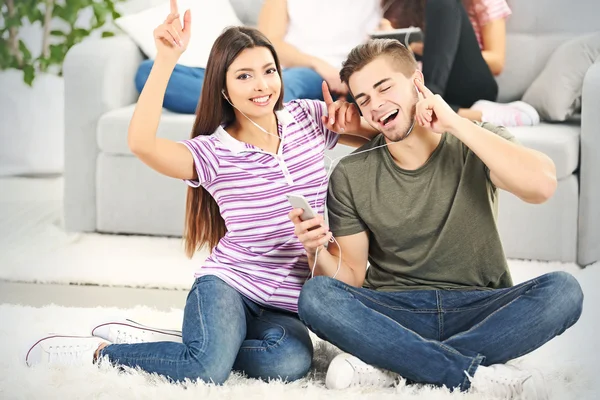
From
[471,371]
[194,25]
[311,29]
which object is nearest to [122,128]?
[194,25]

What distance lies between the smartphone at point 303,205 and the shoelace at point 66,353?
1.43 feet

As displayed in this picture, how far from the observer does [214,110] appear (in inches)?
59.2

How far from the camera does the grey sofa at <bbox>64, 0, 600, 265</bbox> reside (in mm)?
2227

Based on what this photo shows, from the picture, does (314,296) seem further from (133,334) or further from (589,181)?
(589,181)

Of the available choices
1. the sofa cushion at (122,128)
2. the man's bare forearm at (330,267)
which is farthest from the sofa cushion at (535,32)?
the man's bare forearm at (330,267)

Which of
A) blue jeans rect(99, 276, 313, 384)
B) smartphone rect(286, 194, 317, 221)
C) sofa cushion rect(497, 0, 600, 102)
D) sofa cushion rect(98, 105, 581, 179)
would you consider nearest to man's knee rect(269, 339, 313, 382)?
blue jeans rect(99, 276, 313, 384)

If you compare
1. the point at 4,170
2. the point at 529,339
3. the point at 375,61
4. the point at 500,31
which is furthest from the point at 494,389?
the point at 4,170

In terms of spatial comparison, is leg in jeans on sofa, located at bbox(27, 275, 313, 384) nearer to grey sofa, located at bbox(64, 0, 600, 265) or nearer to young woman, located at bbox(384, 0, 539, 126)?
grey sofa, located at bbox(64, 0, 600, 265)

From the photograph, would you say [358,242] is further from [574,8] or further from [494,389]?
[574,8]

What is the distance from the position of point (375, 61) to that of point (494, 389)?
562mm

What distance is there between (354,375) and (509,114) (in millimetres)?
1307

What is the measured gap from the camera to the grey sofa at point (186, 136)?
2227 millimetres

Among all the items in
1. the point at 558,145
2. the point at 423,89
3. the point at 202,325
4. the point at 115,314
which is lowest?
the point at 115,314

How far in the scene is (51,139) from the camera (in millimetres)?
3381
